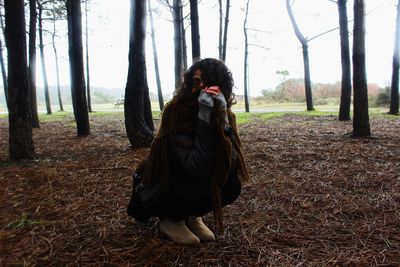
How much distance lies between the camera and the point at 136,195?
2695 millimetres

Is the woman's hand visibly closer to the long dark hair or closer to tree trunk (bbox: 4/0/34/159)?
the long dark hair

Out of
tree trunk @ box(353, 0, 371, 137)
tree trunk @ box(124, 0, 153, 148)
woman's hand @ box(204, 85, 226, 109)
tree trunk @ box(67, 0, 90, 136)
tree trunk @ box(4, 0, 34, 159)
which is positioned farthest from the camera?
tree trunk @ box(67, 0, 90, 136)

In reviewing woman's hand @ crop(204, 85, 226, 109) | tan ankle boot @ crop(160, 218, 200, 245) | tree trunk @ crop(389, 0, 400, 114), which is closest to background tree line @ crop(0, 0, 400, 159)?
woman's hand @ crop(204, 85, 226, 109)

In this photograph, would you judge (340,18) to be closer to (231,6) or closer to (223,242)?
(231,6)

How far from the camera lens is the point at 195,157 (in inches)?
92.3

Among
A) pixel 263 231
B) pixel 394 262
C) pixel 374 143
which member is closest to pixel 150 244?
pixel 263 231

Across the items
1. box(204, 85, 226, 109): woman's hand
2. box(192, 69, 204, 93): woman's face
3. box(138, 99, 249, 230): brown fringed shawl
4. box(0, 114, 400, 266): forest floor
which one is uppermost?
box(192, 69, 204, 93): woman's face

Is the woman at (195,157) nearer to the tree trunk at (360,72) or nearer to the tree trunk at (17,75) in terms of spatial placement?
the tree trunk at (17,75)

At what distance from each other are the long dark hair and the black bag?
65cm

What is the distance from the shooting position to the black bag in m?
2.54

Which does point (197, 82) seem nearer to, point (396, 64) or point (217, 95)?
point (217, 95)

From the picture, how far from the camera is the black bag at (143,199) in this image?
254 cm

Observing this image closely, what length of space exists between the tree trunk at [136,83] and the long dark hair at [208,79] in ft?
13.0

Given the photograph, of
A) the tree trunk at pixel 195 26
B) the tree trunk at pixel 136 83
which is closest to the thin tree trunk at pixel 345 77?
the tree trunk at pixel 195 26
